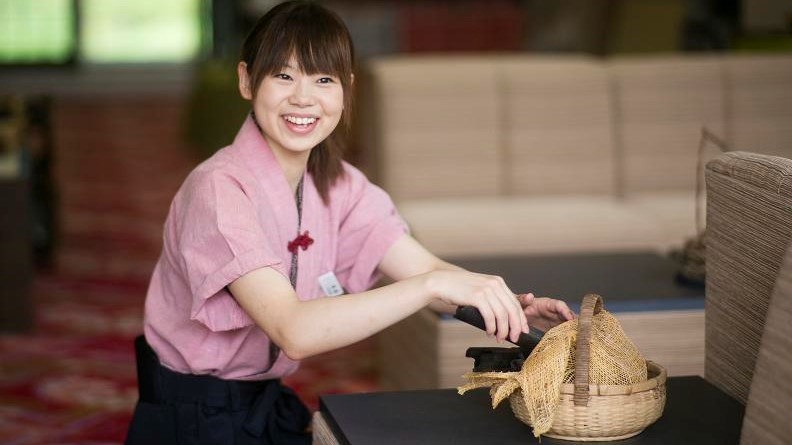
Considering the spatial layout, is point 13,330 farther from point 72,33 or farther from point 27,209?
point 72,33

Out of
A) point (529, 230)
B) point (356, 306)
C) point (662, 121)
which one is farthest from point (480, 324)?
point (662, 121)

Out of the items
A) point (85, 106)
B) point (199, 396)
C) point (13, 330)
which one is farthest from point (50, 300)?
point (85, 106)

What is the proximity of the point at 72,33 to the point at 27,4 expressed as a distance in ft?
2.51

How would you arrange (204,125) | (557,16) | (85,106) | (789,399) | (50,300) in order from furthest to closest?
1. (85,106)
2. (204,125)
3. (557,16)
4. (50,300)
5. (789,399)

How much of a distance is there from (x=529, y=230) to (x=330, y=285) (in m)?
2.12

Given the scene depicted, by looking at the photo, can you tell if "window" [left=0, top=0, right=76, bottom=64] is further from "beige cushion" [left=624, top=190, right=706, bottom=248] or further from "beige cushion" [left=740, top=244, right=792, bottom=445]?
"beige cushion" [left=740, top=244, right=792, bottom=445]

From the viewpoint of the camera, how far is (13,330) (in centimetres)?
454

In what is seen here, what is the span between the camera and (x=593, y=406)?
4.80 ft

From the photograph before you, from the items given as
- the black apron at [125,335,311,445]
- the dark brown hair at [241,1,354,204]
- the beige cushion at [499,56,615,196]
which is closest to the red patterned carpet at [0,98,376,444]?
the beige cushion at [499,56,615,196]

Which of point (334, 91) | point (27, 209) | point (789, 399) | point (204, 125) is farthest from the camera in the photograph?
point (204, 125)

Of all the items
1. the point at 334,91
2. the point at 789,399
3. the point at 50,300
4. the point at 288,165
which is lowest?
the point at 50,300

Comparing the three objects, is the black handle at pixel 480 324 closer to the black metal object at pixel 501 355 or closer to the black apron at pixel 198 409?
the black metal object at pixel 501 355

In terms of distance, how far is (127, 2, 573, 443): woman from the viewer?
1701 millimetres

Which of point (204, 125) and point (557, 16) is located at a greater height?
point (557, 16)
